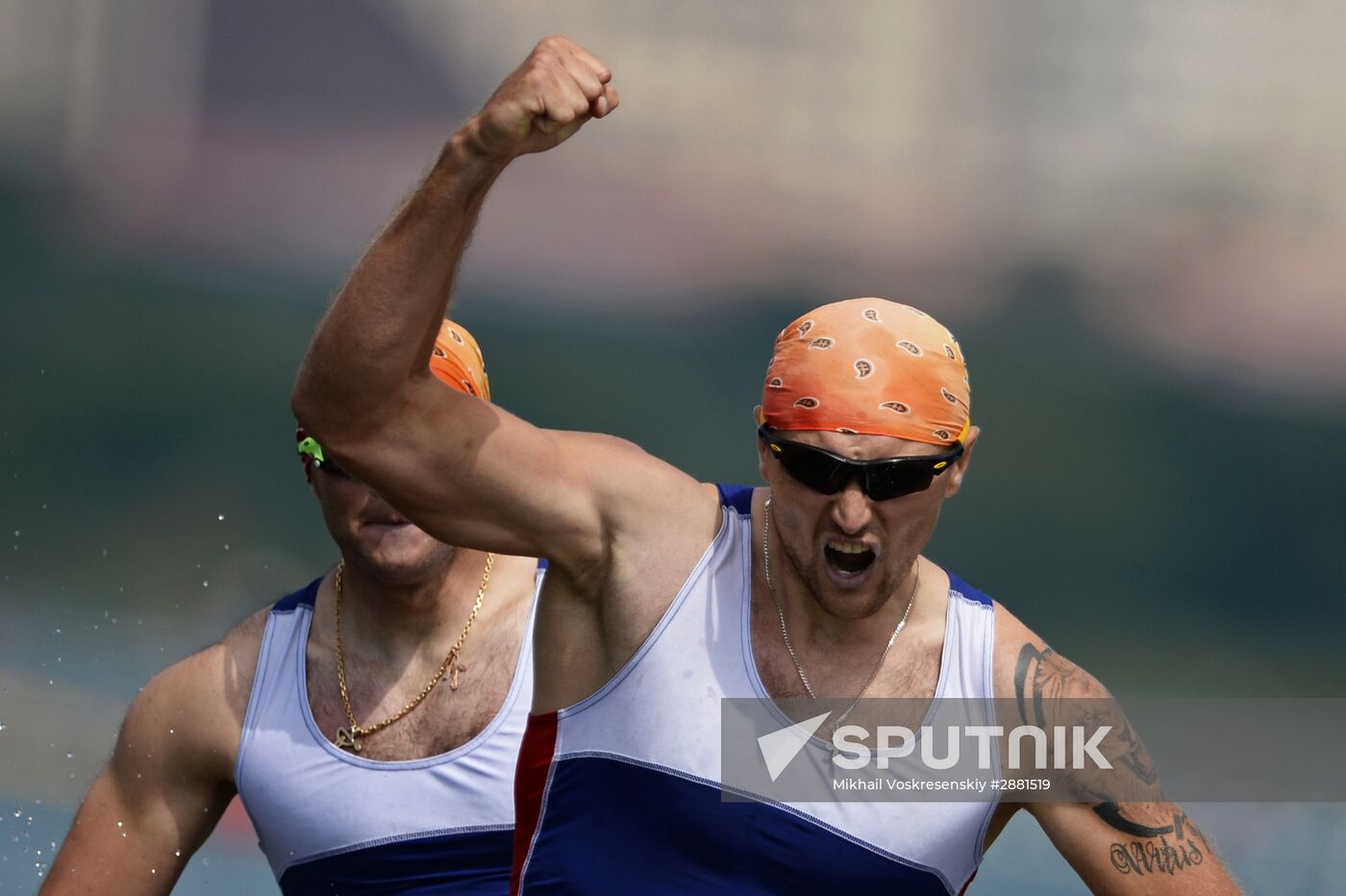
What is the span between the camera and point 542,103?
178 centimetres

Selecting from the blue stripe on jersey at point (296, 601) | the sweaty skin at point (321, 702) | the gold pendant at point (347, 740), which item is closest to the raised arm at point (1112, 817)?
the sweaty skin at point (321, 702)

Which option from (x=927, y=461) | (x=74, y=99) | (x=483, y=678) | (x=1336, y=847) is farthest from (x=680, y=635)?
(x=74, y=99)

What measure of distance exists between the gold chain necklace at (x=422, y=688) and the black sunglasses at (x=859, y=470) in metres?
0.96

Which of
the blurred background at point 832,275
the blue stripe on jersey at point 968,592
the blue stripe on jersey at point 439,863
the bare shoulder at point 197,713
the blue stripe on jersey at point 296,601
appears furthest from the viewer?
the blurred background at point 832,275

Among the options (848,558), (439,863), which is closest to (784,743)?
(848,558)

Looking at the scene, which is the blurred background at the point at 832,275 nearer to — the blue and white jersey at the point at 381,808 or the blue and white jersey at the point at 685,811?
A: the blue and white jersey at the point at 381,808

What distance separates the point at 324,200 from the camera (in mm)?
7359

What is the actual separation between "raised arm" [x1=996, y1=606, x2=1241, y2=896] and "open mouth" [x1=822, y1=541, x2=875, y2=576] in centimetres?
25

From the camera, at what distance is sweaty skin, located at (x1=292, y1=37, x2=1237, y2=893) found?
1.83 m

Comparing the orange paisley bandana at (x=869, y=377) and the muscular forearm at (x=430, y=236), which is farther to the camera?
the orange paisley bandana at (x=869, y=377)

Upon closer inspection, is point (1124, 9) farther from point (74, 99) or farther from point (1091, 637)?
point (74, 99)

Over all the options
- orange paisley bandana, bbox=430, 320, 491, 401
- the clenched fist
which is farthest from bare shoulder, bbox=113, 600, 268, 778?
the clenched fist

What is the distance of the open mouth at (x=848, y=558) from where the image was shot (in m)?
2.24

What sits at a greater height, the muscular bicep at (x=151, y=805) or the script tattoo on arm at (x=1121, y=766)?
the script tattoo on arm at (x=1121, y=766)
